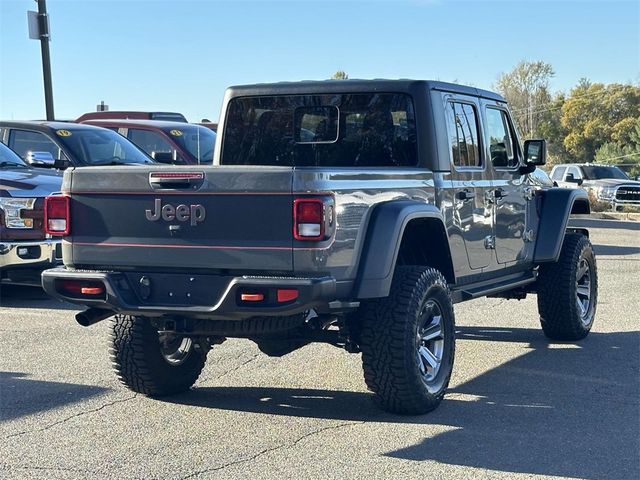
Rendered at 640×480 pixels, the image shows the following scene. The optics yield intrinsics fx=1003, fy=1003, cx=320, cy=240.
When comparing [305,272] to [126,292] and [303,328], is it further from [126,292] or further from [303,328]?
[126,292]

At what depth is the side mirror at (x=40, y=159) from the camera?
11.0 meters

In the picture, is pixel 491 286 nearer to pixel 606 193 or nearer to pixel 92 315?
pixel 92 315

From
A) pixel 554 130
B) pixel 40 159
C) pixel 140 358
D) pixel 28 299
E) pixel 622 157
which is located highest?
pixel 554 130

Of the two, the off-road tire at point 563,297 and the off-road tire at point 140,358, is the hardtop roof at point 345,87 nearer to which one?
the off-road tire at point 563,297

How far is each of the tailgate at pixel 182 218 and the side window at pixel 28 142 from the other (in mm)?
6614

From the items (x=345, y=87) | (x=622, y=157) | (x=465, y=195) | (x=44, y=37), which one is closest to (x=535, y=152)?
(x=465, y=195)

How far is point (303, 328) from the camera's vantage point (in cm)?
599

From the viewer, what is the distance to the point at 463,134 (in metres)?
7.24

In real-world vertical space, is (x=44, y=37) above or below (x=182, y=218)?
above

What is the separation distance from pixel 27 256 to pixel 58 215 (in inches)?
170

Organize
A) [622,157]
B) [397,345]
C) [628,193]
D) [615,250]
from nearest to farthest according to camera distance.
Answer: [397,345] → [615,250] → [628,193] → [622,157]

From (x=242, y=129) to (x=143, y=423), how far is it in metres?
2.53

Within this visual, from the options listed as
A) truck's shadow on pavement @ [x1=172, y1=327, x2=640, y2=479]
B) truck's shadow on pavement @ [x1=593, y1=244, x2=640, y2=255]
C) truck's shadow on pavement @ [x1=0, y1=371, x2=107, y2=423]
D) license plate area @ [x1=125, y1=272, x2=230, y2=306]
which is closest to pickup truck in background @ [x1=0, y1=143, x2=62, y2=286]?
truck's shadow on pavement @ [x1=0, y1=371, x2=107, y2=423]

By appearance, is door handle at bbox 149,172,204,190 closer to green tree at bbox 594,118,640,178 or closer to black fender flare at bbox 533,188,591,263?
black fender flare at bbox 533,188,591,263
